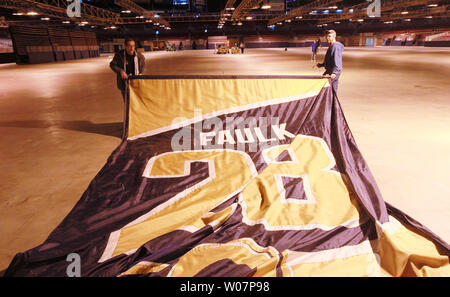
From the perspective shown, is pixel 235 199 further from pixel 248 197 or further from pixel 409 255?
pixel 409 255

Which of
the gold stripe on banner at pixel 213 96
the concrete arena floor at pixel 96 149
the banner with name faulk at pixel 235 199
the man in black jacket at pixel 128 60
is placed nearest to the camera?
the banner with name faulk at pixel 235 199

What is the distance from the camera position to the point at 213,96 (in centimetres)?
384

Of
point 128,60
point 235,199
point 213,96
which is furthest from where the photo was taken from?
point 128,60

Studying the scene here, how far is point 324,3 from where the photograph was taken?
1078 inches

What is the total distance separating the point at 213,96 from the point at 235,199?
1779mm

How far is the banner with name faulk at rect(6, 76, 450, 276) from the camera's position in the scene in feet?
5.98

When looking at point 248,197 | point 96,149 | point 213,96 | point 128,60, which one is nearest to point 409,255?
point 248,197

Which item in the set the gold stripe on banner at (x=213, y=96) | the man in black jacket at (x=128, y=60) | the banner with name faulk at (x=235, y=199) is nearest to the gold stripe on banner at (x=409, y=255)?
the banner with name faulk at (x=235, y=199)

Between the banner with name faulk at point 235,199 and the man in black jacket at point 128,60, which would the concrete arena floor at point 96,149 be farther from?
the man in black jacket at point 128,60

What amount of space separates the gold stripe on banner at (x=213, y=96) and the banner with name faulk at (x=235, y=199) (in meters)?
0.01

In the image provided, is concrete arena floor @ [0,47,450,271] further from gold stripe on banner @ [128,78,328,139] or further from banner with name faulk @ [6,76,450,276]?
gold stripe on banner @ [128,78,328,139]

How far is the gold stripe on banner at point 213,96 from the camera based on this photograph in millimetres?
3793
